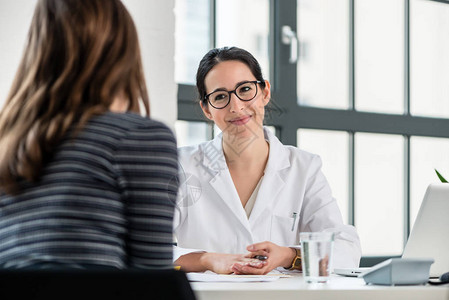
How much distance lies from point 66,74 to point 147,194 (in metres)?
0.24

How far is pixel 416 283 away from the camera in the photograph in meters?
1.32

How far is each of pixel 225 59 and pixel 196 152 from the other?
1.24 ft

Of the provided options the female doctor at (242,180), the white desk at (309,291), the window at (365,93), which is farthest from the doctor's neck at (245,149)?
the white desk at (309,291)

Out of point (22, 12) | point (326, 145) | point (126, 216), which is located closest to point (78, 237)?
point (126, 216)

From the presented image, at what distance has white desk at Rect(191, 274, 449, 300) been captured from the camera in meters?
1.16

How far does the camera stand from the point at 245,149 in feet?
7.57

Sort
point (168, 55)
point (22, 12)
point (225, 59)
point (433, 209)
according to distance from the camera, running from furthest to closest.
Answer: point (168, 55)
point (22, 12)
point (225, 59)
point (433, 209)

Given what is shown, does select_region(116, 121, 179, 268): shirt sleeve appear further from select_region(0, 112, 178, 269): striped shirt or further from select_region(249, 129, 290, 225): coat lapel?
select_region(249, 129, 290, 225): coat lapel

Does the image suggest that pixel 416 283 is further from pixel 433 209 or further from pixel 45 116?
pixel 45 116

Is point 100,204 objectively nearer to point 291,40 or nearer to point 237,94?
point 237,94

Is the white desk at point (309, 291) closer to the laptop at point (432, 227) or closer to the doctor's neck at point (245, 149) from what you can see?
the laptop at point (432, 227)

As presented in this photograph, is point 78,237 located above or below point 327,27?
below

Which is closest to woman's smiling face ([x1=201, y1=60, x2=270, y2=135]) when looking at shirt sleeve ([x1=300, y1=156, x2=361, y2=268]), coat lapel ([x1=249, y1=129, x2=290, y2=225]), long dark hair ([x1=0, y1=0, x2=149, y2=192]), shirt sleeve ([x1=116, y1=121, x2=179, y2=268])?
coat lapel ([x1=249, y1=129, x2=290, y2=225])

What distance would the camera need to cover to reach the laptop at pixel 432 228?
1541 millimetres
